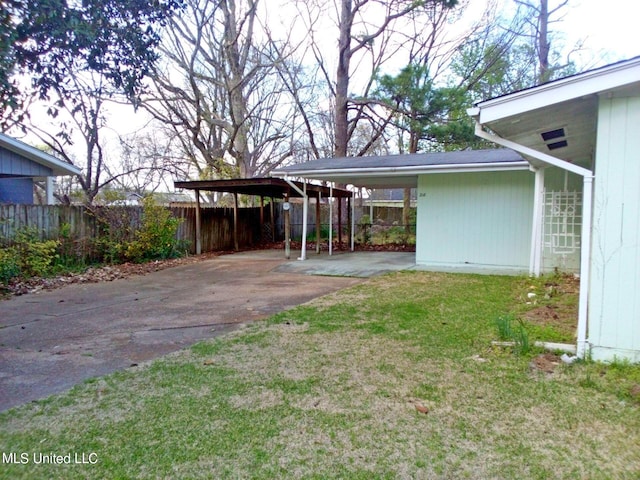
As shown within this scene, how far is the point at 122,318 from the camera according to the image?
5.63 metres

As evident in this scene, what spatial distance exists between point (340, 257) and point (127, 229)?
18.4 feet

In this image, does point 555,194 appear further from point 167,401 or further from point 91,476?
point 91,476

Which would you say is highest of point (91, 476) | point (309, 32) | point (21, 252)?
point (309, 32)

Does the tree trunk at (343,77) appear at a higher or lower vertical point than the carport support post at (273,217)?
higher

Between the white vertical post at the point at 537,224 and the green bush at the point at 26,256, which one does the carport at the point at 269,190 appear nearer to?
the green bush at the point at 26,256

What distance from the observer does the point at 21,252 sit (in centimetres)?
836

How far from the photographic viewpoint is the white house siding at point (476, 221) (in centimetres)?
959

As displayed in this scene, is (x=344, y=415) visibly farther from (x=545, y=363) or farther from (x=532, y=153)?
(x=532, y=153)

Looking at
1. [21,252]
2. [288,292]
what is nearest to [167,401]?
[288,292]

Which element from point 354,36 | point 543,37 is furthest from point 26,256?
point 543,37

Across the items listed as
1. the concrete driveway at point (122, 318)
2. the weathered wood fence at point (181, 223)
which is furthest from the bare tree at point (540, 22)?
the concrete driveway at point (122, 318)

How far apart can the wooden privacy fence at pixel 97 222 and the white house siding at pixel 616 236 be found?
31.3 feet

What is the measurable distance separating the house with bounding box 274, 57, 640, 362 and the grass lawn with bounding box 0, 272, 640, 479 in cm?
66

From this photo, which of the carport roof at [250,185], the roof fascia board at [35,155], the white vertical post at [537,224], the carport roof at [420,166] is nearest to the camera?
the white vertical post at [537,224]
